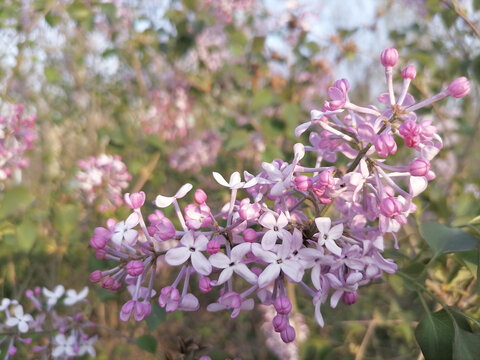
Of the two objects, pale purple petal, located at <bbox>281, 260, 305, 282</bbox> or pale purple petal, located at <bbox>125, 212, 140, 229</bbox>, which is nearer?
pale purple petal, located at <bbox>281, 260, 305, 282</bbox>

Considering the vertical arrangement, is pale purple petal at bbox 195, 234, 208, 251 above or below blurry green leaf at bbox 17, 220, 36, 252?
above

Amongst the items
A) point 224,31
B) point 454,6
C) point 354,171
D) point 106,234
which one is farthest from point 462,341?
point 224,31

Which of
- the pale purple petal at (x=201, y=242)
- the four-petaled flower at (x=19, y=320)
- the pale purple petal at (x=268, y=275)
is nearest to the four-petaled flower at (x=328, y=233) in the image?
the pale purple petal at (x=268, y=275)

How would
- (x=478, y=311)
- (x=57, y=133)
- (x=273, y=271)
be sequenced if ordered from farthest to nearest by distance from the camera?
(x=57, y=133), (x=478, y=311), (x=273, y=271)

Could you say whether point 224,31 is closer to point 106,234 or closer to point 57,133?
point 57,133

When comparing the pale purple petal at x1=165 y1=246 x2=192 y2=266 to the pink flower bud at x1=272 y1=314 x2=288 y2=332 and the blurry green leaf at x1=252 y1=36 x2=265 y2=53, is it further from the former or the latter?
the blurry green leaf at x1=252 y1=36 x2=265 y2=53

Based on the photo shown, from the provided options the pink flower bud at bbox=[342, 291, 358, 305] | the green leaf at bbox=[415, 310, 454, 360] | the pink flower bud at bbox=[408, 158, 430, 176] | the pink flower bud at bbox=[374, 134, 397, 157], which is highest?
the pink flower bud at bbox=[374, 134, 397, 157]

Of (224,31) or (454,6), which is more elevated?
(454,6)

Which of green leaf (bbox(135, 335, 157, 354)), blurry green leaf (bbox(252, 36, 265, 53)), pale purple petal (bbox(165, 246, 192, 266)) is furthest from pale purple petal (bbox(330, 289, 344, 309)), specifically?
blurry green leaf (bbox(252, 36, 265, 53))
